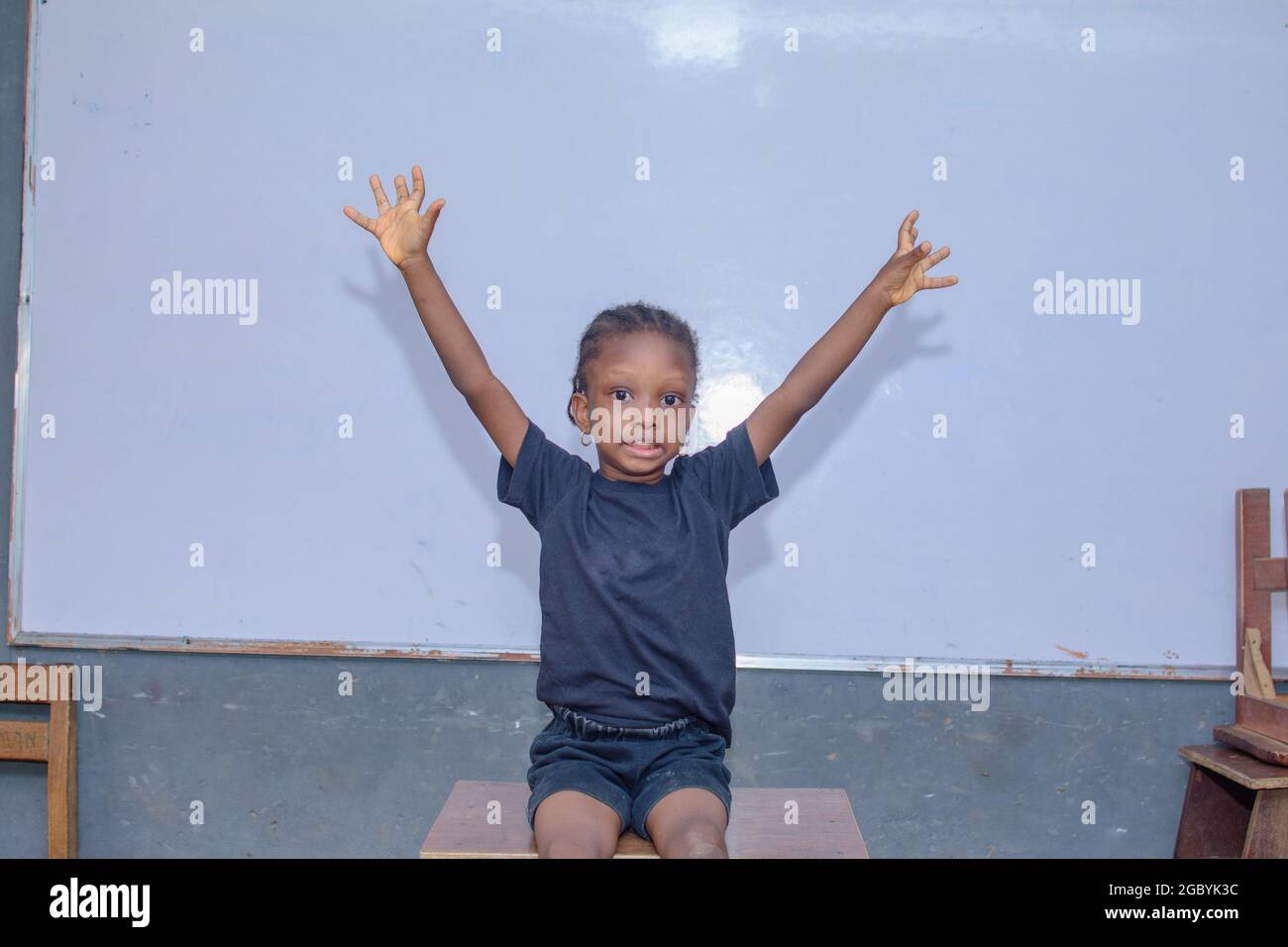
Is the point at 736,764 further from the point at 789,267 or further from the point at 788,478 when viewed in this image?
the point at 789,267

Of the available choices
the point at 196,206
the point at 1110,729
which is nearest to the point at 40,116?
the point at 196,206

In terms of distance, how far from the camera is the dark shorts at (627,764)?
5.58ft

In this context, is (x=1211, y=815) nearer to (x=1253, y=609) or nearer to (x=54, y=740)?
(x=1253, y=609)

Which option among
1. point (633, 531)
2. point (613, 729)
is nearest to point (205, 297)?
point (633, 531)

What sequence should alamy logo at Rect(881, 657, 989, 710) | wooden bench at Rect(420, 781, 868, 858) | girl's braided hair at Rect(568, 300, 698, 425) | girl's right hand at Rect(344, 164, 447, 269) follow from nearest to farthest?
1. wooden bench at Rect(420, 781, 868, 858)
2. girl's right hand at Rect(344, 164, 447, 269)
3. girl's braided hair at Rect(568, 300, 698, 425)
4. alamy logo at Rect(881, 657, 989, 710)

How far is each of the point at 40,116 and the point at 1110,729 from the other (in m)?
2.76

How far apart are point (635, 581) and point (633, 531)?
0.31 ft

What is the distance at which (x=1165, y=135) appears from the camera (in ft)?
7.91

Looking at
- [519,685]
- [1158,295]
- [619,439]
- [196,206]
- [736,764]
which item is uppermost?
[196,206]

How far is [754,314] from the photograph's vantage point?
243 cm

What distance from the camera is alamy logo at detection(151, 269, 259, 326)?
249 cm

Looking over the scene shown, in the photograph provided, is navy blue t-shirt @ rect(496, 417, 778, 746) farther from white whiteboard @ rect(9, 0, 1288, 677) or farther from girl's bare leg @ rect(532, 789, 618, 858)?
white whiteboard @ rect(9, 0, 1288, 677)

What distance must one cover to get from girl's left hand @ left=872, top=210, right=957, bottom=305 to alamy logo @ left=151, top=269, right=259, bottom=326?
4.67 feet
